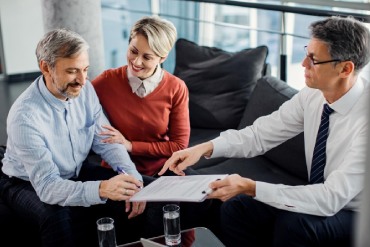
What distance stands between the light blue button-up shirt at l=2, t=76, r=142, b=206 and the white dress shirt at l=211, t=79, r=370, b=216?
0.56 m

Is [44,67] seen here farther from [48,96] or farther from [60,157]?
[60,157]

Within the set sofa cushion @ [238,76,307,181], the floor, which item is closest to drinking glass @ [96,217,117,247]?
sofa cushion @ [238,76,307,181]

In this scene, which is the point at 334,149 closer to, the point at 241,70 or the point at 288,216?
the point at 288,216

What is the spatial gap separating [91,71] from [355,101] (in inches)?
74.0

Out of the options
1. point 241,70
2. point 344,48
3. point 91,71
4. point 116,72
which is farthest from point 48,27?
point 344,48

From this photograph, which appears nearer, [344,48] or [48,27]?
[344,48]

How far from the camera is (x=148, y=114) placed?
2438 millimetres

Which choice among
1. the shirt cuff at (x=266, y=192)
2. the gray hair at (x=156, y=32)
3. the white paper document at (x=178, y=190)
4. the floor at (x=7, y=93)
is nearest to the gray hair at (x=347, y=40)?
the shirt cuff at (x=266, y=192)

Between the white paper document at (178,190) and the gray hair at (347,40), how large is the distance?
641 mm

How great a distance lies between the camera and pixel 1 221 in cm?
219

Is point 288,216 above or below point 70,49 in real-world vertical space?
below

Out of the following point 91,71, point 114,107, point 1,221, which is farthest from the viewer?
point 91,71

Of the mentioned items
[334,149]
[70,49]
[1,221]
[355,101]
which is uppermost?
[70,49]

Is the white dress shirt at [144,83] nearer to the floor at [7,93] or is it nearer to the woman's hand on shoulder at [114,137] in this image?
the woman's hand on shoulder at [114,137]
